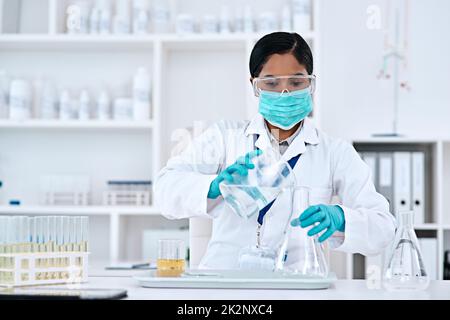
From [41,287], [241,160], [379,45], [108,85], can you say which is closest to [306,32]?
[379,45]

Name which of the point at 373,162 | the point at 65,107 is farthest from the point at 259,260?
the point at 65,107

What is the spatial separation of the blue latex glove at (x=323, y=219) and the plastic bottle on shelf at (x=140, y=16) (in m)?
1.79

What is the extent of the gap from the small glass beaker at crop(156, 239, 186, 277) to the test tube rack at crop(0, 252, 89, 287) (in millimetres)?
133

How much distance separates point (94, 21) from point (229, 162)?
148 centimetres

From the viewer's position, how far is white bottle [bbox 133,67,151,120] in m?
2.94

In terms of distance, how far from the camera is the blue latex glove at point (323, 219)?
1221 mm

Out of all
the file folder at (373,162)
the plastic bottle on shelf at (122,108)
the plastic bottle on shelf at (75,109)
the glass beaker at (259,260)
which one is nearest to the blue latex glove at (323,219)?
the glass beaker at (259,260)

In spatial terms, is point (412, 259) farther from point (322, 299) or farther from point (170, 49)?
point (170, 49)

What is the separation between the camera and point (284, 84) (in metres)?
1.66

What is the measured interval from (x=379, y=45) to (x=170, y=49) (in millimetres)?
867

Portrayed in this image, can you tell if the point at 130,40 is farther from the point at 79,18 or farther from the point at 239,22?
the point at 239,22

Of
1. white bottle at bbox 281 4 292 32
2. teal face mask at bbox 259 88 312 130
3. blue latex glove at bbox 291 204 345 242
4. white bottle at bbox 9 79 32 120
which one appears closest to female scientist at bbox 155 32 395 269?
teal face mask at bbox 259 88 312 130

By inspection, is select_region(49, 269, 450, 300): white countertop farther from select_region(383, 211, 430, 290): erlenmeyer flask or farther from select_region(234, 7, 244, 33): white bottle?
select_region(234, 7, 244, 33): white bottle
